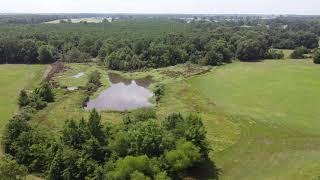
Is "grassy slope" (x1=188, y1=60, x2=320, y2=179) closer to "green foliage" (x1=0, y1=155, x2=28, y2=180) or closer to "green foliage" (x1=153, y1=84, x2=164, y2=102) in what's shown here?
"green foliage" (x1=153, y1=84, x2=164, y2=102)

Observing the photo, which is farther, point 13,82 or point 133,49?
point 133,49

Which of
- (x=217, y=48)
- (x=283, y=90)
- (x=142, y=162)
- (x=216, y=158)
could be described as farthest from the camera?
(x=217, y=48)

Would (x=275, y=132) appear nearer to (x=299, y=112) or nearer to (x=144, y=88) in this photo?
(x=299, y=112)

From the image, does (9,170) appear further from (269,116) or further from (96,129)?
(269,116)

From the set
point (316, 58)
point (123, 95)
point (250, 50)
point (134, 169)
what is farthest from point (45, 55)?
point (134, 169)

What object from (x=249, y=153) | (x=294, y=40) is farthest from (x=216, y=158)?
(x=294, y=40)

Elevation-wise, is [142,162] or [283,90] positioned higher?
[142,162]

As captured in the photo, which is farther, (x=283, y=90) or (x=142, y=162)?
(x=283, y=90)

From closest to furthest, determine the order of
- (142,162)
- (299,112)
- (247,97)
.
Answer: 1. (142,162)
2. (299,112)
3. (247,97)
